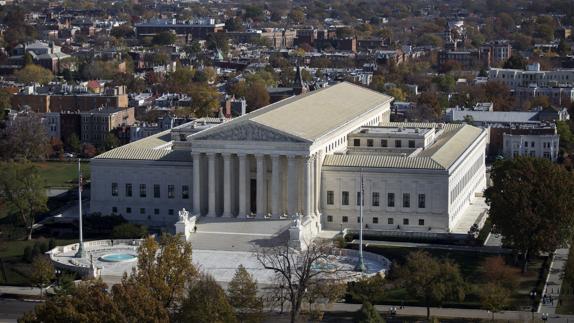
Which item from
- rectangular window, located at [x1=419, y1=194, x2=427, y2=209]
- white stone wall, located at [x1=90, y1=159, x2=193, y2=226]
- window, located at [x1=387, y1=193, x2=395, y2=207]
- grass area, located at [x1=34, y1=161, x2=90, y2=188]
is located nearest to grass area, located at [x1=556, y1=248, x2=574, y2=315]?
rectangular window, located at [x1=419, y1=194, x2=427, y2=209]

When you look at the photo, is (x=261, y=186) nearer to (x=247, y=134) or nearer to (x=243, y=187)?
(x=243, y=187)

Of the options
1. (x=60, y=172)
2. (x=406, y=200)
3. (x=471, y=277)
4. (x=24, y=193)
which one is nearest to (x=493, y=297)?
(x=471, y=277)

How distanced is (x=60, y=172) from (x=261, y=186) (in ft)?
141

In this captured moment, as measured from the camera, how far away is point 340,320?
78000 millimetres

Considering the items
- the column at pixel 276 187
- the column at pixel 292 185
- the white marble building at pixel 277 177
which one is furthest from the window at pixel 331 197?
the column at pixel 276 187

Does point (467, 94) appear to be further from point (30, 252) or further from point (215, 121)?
point (30, 252)

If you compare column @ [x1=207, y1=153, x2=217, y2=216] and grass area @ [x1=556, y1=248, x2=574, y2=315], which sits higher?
column @ [x1=207, y1=153, x2=217, y2=216]

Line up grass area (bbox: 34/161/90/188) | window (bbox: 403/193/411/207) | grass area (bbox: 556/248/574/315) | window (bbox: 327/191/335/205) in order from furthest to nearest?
1. grass area (bbox: 34/161/90/188)
2. window (bbox: 327/191/335/205)
3. window (bbox: 403/193/411/207)
4. grass area (bbox: 556/248/574/315)

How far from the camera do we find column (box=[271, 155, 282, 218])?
333ft

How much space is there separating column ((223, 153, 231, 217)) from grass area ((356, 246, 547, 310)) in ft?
39.7

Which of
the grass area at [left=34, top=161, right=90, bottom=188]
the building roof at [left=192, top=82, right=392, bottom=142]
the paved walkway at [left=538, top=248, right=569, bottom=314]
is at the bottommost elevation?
the grass area at [left=34, top=161, right=90, bottom=188]

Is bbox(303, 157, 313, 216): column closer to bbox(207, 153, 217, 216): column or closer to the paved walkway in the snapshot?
bbox(207, 153, 217, 216): column

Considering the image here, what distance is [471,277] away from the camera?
88.1 meters

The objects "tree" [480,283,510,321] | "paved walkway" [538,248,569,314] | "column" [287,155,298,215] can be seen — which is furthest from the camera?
"column" [287,155,298,215]
